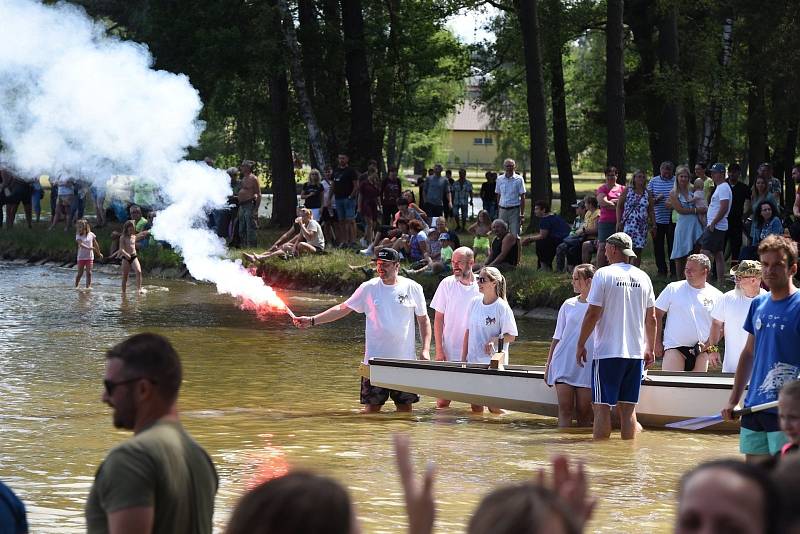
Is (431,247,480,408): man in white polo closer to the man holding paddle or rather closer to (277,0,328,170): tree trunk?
the man holding paddle

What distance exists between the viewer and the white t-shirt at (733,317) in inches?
441

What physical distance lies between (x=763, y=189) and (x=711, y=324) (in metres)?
8.38

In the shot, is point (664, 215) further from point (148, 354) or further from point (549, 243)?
point (148, 354)

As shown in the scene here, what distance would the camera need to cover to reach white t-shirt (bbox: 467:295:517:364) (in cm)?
1283

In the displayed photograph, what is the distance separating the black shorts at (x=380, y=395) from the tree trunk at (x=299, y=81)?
1912 cm

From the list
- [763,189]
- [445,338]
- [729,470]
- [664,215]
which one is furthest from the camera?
[664,215]

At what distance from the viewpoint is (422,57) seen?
36.7 metres

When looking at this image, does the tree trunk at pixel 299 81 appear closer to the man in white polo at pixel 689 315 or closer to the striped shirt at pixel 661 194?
the striped shirt at pixel 661 194

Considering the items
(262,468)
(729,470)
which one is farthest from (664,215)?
(729,470)

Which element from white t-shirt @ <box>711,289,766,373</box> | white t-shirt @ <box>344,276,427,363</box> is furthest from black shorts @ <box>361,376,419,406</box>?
white t-shirt @ <box>711,289,766,373</box>

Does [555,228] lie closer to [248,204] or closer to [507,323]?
[248,204]

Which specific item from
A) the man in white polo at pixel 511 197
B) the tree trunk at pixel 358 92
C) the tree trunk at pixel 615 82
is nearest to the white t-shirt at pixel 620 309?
the man in white polo at pixel 511 197

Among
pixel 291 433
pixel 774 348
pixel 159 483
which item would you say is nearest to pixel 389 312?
pixel 291 433

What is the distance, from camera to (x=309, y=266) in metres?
25.9
